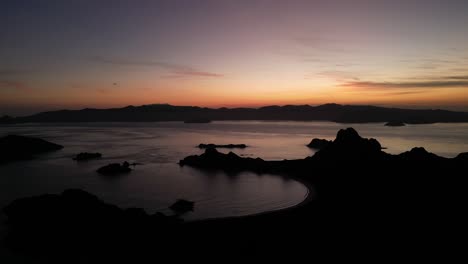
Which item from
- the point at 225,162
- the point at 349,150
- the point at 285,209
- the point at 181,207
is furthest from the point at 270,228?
the point at 225,162

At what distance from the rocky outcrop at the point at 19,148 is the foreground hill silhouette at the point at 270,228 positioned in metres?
57.9

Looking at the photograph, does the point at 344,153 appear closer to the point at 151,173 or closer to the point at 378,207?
the point at 378,207

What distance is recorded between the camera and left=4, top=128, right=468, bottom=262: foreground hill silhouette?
19.2m

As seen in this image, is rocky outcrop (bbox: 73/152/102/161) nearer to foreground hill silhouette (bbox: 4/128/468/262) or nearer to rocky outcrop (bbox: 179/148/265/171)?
rocky outcrop (bbox: 179/148/265/171)

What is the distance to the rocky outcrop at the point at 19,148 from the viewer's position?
7381cm

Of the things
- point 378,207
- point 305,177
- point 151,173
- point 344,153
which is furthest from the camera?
point 151,173

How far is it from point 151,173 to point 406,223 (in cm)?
3982

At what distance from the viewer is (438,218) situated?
2334 cm

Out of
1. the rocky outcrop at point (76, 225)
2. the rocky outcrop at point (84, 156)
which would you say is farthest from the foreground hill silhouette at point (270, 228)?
the rocky outcrop at point (84, 156)

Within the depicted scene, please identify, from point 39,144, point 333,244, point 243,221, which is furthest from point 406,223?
point 39,144

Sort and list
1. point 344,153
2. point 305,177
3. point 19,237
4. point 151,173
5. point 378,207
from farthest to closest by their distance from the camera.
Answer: point 151,173
point 344,153
point 305,177
point 378,207
point 19,237

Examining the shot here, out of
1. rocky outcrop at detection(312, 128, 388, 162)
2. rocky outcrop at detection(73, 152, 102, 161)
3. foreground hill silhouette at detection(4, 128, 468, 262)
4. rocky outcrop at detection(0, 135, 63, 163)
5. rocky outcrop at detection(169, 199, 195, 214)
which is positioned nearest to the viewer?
foreground hill silhouette at detection(4, 128, 468, 262)

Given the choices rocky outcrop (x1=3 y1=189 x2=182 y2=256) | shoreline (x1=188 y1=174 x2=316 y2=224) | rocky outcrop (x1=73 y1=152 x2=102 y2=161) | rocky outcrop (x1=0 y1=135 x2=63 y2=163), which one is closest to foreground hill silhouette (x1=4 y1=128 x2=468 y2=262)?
rocky outcrop (x1=3 y1=189 x2=182 y2=256)

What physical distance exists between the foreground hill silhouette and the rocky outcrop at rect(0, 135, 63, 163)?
190 ft
